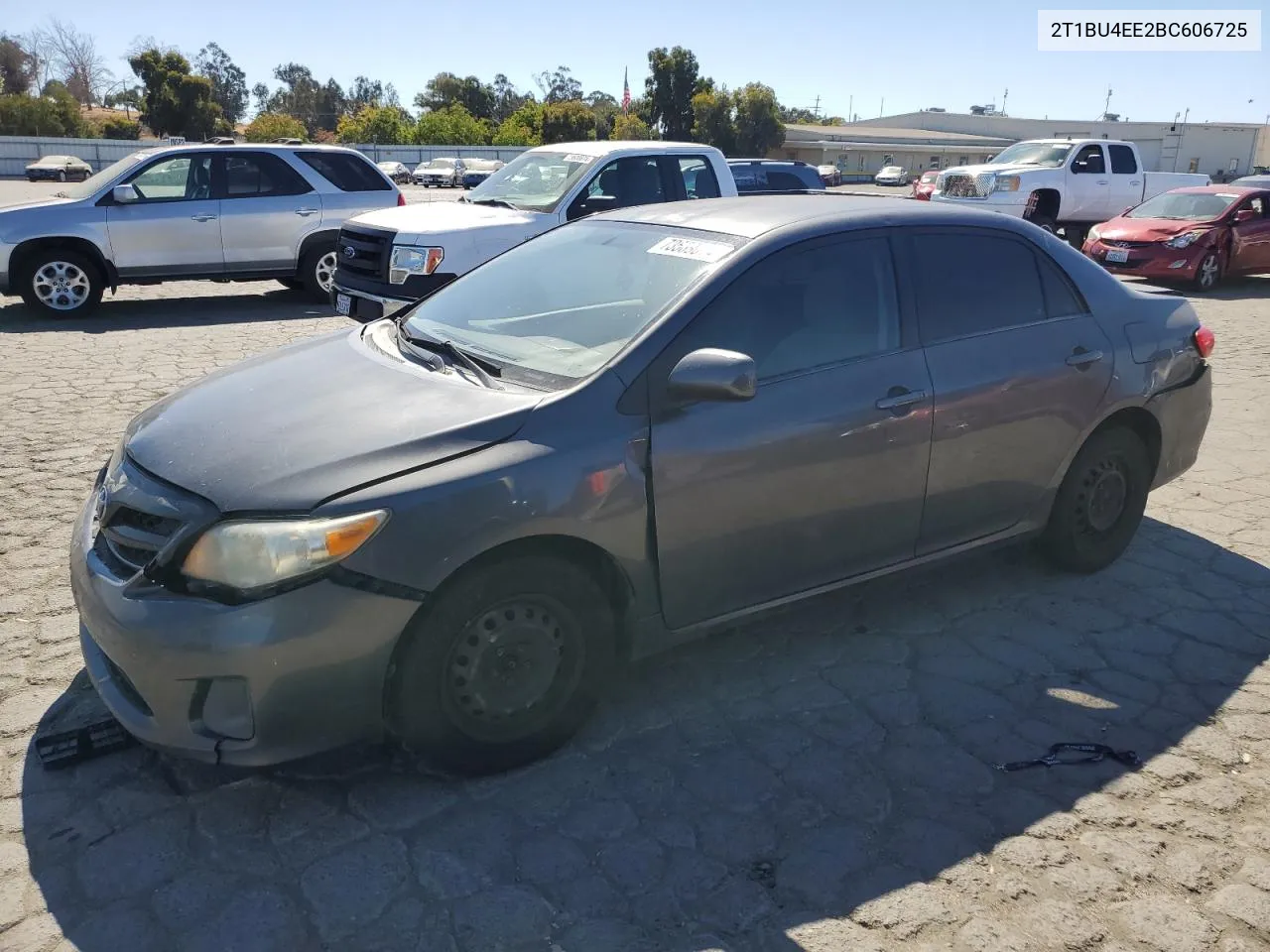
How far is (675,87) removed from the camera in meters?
73.2

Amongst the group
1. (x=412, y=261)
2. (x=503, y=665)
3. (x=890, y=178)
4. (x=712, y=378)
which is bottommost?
(x=503, y=665)

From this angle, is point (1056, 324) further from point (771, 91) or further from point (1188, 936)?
point (771, 91)

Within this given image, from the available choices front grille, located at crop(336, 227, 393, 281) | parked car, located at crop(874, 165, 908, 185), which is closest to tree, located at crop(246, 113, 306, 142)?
parked car, located at crop(874, 165, 908, 185)

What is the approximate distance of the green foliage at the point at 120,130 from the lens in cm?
6071

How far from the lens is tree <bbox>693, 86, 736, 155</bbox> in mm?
70125

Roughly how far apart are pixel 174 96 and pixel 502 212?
59976 mm

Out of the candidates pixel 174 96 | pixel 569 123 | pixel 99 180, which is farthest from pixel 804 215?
pixel 174 96

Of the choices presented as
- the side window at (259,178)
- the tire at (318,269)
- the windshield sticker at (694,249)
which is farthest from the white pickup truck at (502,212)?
the windshield sticker at (694,249)

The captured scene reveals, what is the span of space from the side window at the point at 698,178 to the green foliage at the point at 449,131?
59.3 metres

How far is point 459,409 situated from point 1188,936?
8.19 ft

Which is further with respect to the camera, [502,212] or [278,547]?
[502,212]

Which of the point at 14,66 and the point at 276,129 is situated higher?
the point at 14,66

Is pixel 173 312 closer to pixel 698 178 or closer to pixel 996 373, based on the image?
pixel 698 178

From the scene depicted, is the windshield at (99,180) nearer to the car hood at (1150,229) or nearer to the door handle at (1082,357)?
the door handle at (1082,357)
